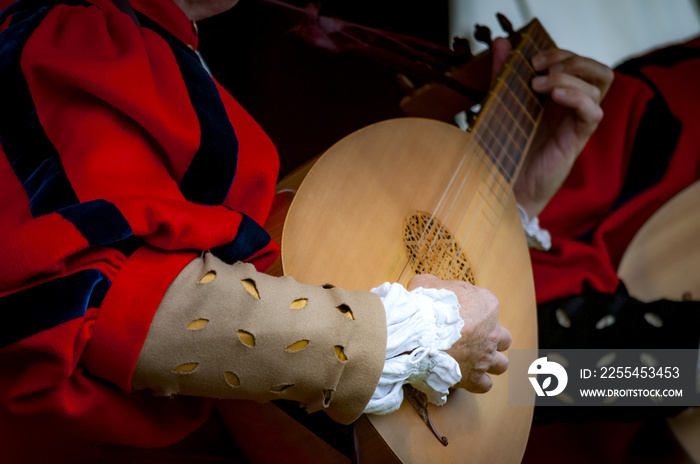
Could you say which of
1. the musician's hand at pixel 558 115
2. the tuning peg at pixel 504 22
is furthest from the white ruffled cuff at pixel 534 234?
Answer: the tuning peg at pixel 504 22

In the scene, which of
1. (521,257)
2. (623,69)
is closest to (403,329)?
(521,257)

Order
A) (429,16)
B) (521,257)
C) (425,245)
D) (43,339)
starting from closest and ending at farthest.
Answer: (43,339) → (425,245) → (521,257) → (429,16)

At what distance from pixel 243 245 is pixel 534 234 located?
0.83m

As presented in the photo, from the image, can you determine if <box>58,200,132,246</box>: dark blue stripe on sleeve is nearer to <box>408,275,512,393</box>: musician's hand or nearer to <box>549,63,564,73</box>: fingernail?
<box>408,275,512,393</box>: musician's hand

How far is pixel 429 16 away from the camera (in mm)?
1604

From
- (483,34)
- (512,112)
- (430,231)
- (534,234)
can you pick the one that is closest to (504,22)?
(483,34)

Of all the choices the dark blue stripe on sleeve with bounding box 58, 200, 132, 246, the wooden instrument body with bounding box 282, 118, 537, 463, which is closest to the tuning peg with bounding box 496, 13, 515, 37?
the wooden instrument body with bounding box 282, 118, 537, 463

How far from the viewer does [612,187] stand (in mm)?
1371

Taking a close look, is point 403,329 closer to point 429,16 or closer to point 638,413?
point 638,413

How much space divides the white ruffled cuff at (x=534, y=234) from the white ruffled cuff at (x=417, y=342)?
2.10 feet

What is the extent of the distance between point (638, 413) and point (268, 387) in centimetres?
87

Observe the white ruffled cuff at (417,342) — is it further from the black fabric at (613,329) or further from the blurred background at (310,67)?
the blurred background at (310,67)

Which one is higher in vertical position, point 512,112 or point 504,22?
point 504,22

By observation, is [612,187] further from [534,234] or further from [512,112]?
[512,112]
